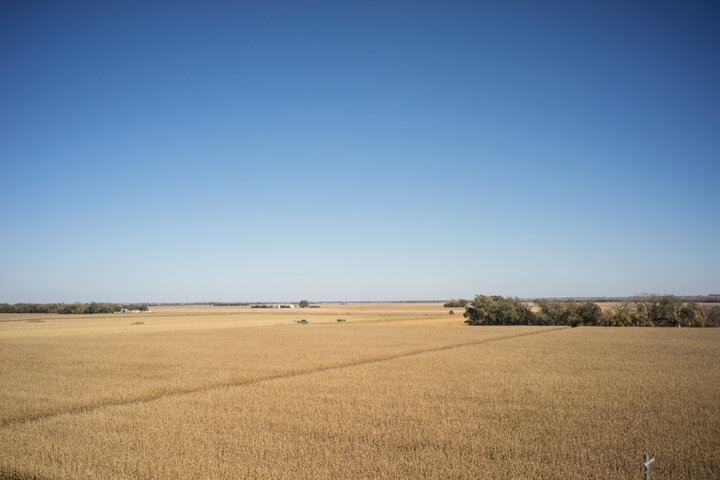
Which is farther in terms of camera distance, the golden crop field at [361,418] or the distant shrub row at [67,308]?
the distant shrub row at [67,308]

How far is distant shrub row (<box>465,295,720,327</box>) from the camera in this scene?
208 ft

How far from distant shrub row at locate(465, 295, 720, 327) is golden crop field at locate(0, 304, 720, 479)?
4328 cm

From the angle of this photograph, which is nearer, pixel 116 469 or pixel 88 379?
pixel 116 469

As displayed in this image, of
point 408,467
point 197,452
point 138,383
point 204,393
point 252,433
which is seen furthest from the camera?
point 138,383

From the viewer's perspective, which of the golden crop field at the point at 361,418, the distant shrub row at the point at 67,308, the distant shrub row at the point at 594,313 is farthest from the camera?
the distant shrub row at the point at 67,308

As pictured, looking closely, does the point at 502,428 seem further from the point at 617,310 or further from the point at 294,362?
the point at 617,310

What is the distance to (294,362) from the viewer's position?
2833 cm

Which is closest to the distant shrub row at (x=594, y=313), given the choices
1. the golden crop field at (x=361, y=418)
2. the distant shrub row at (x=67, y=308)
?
the golden crop field at (x=361, y=418)

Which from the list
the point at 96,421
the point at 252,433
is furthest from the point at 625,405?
the point at 96,421

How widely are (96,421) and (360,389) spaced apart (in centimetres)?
1001

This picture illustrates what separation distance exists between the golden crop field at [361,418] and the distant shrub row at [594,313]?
1704 inches

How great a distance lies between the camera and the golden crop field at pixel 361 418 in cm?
1003

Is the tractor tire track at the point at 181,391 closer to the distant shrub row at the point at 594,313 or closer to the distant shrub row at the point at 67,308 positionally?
the distant shrub row at the point at 594,313

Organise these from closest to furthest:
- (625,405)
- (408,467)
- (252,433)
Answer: (408,467) < (252,433) < (625,405)
